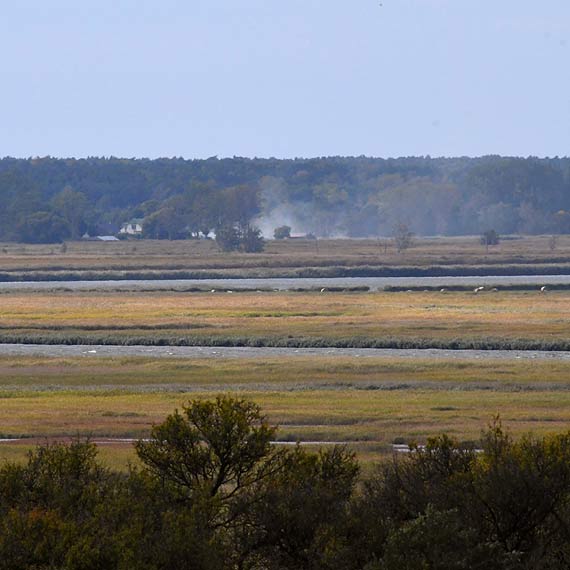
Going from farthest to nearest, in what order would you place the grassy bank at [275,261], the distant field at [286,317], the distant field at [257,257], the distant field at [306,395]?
the distant field at [257,257] → the grassy bank at [275,261] → the distant field at [286,317] → the distant field at [306,395]

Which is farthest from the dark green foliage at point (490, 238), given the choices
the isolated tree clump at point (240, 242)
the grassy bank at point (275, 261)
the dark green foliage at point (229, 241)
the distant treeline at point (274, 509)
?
the distant treeline at point (274, 509)

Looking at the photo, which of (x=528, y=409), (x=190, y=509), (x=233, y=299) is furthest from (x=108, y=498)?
(x=233, y=299)

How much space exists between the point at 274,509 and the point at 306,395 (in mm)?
24922

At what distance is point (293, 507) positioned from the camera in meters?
17.7

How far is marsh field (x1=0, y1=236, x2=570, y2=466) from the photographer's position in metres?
35.7

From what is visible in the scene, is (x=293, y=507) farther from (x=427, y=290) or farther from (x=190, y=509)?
(x=427, y=290)

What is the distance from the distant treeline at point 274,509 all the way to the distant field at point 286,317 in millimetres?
40303

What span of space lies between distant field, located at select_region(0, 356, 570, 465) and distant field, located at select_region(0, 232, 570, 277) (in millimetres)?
66457

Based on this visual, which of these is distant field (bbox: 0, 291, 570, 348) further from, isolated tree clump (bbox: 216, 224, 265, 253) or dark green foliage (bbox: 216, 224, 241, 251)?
dark green foliage (bbox: 216, 224, 241, 251)

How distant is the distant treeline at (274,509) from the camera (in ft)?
52.3

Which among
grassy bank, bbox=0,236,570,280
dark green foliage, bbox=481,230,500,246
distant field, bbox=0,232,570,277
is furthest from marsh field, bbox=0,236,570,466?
dark green foliage, bbox=481,230,500,246

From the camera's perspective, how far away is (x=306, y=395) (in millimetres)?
42625

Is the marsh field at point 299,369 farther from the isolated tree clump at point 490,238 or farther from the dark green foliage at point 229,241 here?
the isolated tree clump at point 490,238

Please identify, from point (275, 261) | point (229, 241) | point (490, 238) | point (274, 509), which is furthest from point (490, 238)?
point (274, 509)
